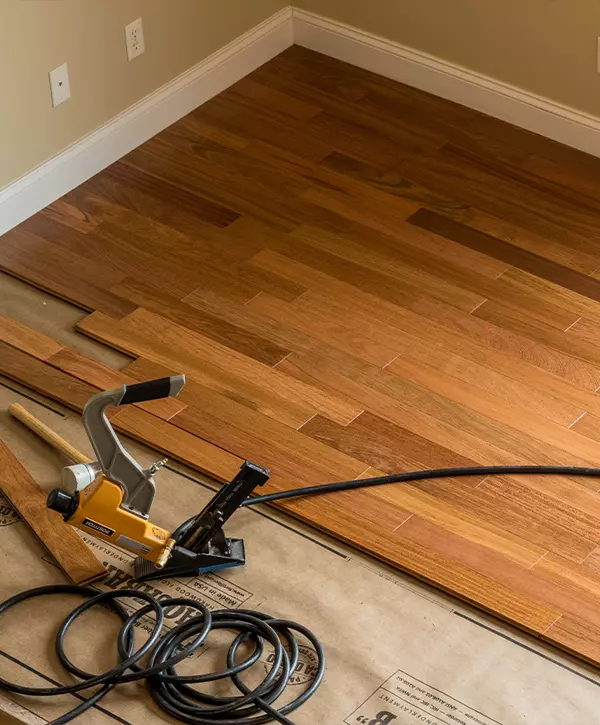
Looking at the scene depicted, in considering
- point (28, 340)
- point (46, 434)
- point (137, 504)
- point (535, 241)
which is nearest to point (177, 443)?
point (46, 434)

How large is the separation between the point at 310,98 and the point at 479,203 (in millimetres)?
828

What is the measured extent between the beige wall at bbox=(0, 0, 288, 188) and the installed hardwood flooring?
7.7 inches

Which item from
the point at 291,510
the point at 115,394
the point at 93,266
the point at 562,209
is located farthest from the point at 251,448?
the point at 562,209

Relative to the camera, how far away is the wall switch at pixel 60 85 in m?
3.59

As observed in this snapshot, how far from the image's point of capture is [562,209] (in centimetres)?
381

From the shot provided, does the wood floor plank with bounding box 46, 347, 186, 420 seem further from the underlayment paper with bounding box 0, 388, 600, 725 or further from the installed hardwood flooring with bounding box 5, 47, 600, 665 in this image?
the underlayment paper with bounding box 0, 388, 600, 725

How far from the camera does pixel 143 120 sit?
4.01 meters

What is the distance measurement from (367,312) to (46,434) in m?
0.98

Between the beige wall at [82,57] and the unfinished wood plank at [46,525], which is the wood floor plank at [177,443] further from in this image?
the beige wall at [82,57]

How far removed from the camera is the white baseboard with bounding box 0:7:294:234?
3.68m

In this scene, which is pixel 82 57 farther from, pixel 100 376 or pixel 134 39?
pixel 100 376

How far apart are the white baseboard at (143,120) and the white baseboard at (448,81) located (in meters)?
0.13

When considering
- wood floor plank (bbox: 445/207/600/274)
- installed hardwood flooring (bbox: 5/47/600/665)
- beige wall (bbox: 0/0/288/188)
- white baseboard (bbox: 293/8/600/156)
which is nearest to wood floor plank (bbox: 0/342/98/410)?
installed hardwood flooring (bbox: 5/47/600/665)

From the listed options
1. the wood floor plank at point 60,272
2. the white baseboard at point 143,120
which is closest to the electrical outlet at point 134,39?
the white baseboard at point 143,120
